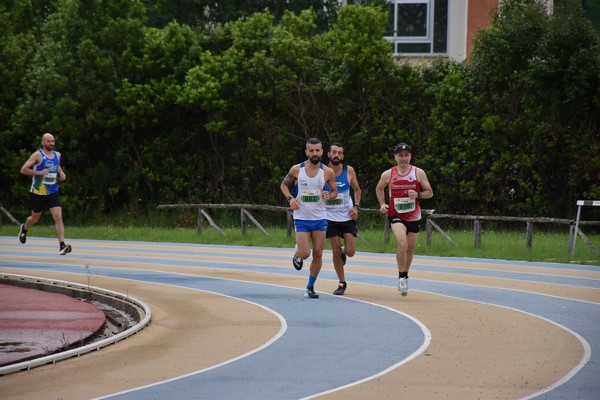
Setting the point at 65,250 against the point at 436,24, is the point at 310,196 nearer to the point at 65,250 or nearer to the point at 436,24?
the point at 65,250

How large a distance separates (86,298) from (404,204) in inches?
A: 168

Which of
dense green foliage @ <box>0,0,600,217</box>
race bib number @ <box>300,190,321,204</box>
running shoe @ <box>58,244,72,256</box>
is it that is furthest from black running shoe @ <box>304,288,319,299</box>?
dense green foliage @ <box>0,0,600,217</box>

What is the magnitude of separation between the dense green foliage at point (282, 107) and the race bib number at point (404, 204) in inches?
581

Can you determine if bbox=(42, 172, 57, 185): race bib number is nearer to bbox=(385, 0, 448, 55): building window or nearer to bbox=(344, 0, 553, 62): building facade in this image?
bbox=(344, 0, 553, 62): building facade

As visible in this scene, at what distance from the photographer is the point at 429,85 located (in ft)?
106

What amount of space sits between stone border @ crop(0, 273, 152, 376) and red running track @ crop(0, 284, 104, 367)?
0.74 feet

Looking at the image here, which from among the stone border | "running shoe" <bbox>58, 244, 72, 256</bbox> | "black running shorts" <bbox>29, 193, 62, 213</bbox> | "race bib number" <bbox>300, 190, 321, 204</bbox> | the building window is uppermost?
the building window

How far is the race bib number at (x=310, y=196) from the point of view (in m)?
15.5

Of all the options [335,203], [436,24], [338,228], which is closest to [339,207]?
[335,203]

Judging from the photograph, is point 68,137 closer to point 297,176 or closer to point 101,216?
point 101,216

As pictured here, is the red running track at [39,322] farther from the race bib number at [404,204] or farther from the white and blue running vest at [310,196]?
the race bib number at [404,204]

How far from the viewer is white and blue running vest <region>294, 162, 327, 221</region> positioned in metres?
15.5

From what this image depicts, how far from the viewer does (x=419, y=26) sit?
138ft

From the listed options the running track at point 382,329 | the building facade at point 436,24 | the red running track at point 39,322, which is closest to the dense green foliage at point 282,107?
the building facade at point 436,24
